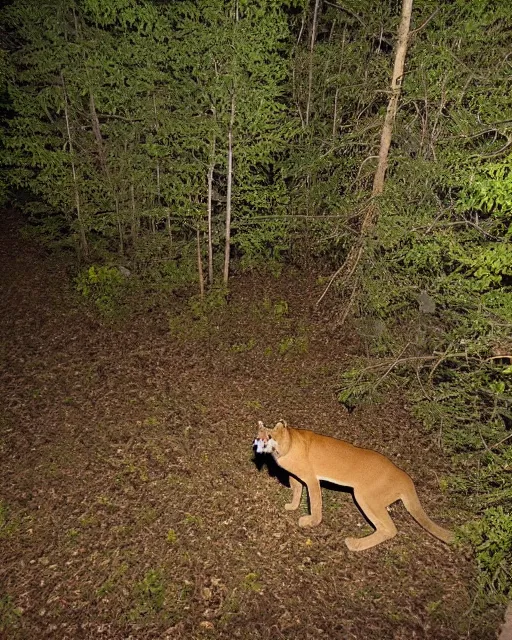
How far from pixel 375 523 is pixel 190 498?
95.4 inches

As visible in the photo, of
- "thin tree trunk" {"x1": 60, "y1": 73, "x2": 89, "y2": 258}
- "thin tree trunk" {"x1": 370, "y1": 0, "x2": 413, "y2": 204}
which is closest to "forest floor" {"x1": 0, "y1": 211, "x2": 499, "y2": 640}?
"thin tree trunk" {"x1": 60, "y1": 73, "x2": 89, "y2": 258}

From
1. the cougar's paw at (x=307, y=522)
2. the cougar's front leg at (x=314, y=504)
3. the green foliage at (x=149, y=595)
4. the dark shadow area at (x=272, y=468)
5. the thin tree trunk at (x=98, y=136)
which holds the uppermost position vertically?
the thin tree trunk at (x=98, y=136)

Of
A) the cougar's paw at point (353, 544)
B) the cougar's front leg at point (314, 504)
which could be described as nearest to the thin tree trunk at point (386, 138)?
the cougar's front leg at point (314, 504)

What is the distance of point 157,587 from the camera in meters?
4.51

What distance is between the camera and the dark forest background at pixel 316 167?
5117 mm

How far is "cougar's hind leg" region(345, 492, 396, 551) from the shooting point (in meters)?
4.61

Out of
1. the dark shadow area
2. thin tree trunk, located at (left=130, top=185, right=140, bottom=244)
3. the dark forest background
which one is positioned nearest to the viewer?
the dark forest background

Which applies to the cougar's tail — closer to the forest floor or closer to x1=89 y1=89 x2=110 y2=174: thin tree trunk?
the forest floor

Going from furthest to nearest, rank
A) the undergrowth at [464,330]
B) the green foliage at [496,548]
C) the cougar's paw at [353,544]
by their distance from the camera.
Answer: the cougar's paw at [353,544], the undergrowth at [464,330], the green foliage at [496,548]

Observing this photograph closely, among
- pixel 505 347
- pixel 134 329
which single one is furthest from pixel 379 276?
pixel 134 329

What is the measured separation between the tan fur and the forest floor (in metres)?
0.56

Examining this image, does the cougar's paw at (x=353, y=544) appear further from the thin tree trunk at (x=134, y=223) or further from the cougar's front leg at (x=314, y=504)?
the thin tree trunk at (x=134, y=223)

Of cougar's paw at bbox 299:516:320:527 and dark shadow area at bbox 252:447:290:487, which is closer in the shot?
cougar's paw at bbox 299:516:320:527

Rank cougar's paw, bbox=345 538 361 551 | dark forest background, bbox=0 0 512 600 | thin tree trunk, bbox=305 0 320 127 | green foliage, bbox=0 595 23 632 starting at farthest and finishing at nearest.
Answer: thin tree trunk, bbox=305 0 320 127
dark forest background, bbox=0 0 512 600
cougar's paw, bbox=345 538 361 551
green foliage, bbox=0 595 23 632
